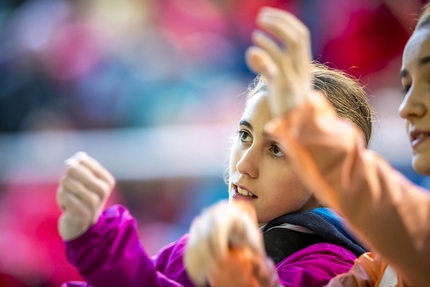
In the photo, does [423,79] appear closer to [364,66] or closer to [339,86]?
[339,86]

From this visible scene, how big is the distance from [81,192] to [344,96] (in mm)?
609

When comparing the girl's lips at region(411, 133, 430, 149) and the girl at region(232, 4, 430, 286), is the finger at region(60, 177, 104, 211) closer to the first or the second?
the girl at region(232, 4, 430, 286)

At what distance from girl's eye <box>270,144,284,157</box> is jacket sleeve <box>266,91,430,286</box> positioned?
0.40 m

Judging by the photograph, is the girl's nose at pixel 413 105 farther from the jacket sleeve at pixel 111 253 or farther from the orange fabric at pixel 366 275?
the jacket sleeve at pixel 111 253

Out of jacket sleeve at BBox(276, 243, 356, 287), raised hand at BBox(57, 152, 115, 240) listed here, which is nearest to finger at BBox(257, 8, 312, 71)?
raised hand at BBox(57, 152, 115, 240)

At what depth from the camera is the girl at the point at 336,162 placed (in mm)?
562

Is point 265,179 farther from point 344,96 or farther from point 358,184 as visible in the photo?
point 358,184

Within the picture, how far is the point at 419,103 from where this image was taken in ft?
2.27

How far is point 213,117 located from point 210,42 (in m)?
0.30

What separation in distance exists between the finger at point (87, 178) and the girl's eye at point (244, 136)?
43cm

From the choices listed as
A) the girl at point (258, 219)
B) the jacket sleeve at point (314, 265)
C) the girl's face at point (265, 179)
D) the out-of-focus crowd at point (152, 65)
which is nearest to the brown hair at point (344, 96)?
the girl at point (258, 219)

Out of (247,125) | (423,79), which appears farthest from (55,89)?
(423,79)

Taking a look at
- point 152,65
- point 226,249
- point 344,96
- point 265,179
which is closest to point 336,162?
point 226,249

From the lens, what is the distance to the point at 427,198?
606 millimetres
